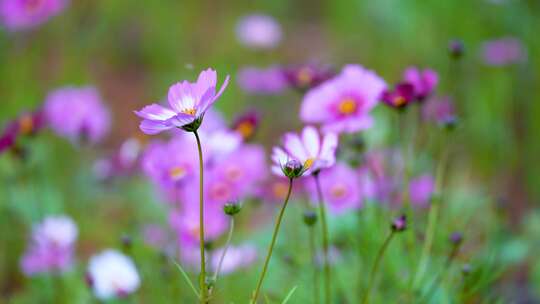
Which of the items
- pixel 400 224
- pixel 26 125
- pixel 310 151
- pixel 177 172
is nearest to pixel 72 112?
pixel 26 125

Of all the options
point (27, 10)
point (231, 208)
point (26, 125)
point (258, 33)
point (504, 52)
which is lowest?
point (231, 208)

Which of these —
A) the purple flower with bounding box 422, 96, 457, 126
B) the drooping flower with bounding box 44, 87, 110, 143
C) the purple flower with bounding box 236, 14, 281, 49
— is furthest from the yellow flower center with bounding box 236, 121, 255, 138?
the purple flower with bounding box 236, 14, 281, 49

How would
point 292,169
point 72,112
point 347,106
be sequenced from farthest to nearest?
point 72,112, point 347,106, point 292,169

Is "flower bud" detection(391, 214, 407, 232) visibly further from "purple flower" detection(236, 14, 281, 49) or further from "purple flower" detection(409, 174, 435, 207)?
"purple flower" detection(236, 14, 281, 49)

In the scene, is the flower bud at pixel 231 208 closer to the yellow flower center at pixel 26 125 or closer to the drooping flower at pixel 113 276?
the drooping flower at pixel 113 276

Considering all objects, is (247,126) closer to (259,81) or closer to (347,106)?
(347,106)

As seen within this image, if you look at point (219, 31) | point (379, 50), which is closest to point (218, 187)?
point (379, 50)
